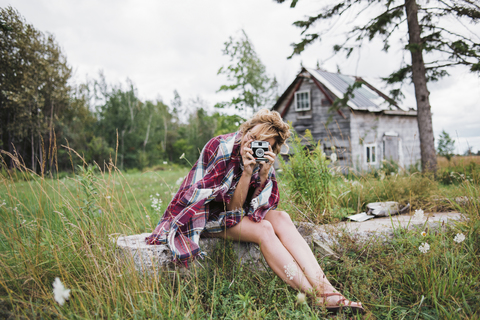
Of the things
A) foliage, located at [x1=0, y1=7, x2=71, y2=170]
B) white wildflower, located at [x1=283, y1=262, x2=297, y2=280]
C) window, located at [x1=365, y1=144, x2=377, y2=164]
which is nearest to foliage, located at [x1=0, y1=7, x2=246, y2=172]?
foliage, located at [x1=0, y1=7, x2=71, y2=170]

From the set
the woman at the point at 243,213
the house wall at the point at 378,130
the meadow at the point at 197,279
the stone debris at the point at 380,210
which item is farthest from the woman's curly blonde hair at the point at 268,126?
the house wall at the point at 378,130

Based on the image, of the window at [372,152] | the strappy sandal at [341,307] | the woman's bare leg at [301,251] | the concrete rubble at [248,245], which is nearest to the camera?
the strappy sandal at [341,307]

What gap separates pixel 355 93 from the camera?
11.4 metres

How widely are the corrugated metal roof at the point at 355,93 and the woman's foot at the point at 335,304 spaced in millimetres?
8794

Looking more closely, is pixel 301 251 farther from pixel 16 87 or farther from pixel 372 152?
pixel 372 152

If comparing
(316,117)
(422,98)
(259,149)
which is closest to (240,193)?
(259,149)

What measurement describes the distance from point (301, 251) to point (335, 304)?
1.31 ft

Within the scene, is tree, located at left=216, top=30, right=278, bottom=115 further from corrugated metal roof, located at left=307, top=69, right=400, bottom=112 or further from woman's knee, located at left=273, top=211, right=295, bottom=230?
woman's knee, located at left=273, top=211, right=295, bottom=230

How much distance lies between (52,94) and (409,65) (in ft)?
45.4

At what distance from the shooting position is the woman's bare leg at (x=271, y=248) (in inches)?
71.9

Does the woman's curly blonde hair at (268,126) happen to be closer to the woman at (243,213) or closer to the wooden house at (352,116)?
the woman at (243,213)

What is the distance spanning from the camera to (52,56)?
12.2 m

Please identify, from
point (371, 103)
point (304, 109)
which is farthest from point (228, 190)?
point (371, 103)

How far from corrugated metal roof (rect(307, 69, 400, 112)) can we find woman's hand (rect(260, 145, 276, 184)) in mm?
8286
